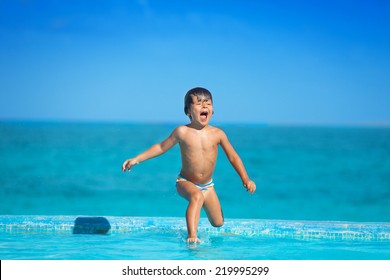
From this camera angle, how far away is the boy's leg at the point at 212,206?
4.93m

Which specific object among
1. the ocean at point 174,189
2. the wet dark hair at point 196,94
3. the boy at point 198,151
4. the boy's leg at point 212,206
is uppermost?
the ocean at point 174,189

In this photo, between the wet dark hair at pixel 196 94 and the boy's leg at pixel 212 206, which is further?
the boy's leg at pixel 212 206

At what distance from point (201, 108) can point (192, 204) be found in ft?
2.25

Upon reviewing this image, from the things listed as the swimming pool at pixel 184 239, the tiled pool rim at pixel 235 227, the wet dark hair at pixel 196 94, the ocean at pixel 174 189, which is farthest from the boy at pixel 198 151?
the ocean at pixel 174 189

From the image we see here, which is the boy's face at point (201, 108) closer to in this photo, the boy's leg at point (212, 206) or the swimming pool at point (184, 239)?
the boy's leg at point (212, 206)

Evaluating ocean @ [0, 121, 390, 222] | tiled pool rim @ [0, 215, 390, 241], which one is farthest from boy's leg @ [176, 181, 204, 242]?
ocean @ [0, 121, 390, 222]

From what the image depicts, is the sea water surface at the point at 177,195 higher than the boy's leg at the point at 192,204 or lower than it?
higher

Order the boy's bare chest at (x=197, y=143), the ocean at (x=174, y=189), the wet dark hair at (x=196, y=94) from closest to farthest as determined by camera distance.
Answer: the wet dark hair at (x=196, y=94) < the boy's bare chest at (x=197, y=143) < the ocean at (x=174, y=189)

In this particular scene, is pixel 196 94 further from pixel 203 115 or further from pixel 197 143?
pixel 197 143

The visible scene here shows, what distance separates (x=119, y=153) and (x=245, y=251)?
2372 cm

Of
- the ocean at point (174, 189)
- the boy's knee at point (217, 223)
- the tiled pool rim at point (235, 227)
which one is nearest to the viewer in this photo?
the boy's knee at point (217, 223)

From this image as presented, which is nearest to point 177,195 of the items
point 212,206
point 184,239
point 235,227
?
point 235,227

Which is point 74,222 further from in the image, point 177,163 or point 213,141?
point 177,163

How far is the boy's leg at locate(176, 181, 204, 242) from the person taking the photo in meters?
4.58
